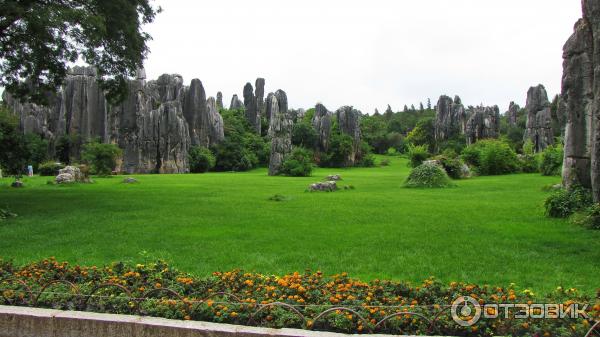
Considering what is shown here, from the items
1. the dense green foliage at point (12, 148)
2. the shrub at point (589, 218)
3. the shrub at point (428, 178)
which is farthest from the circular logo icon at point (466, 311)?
the dense green foliage at point (12, 148)

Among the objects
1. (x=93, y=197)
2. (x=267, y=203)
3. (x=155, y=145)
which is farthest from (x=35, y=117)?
(x=267, y=203)

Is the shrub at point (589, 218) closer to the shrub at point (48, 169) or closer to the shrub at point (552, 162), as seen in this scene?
the shrub at point (552, 162)

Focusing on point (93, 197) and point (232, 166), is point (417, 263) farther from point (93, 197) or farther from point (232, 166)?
point (232, 166)

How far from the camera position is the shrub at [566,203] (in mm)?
14031

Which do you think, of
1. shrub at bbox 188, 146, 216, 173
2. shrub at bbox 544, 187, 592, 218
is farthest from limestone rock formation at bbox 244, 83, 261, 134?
shrub at bbox 544, 187, 592, 218

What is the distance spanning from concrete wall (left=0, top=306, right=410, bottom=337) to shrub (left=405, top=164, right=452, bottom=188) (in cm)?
2276

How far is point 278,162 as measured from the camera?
143ft

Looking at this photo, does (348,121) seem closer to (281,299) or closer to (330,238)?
(330,238)

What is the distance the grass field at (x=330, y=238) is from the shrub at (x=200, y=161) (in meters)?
39.2

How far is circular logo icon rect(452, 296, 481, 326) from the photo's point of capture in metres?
4.68

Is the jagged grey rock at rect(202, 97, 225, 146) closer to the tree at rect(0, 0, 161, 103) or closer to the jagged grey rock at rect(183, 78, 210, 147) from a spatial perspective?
the jagged grey rock at rect(183, 78, 210, 147)

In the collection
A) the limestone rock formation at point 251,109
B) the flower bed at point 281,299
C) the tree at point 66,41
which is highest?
the limestone rock formation at point 251,109

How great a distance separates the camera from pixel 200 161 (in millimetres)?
58062

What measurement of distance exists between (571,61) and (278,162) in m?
29.3
